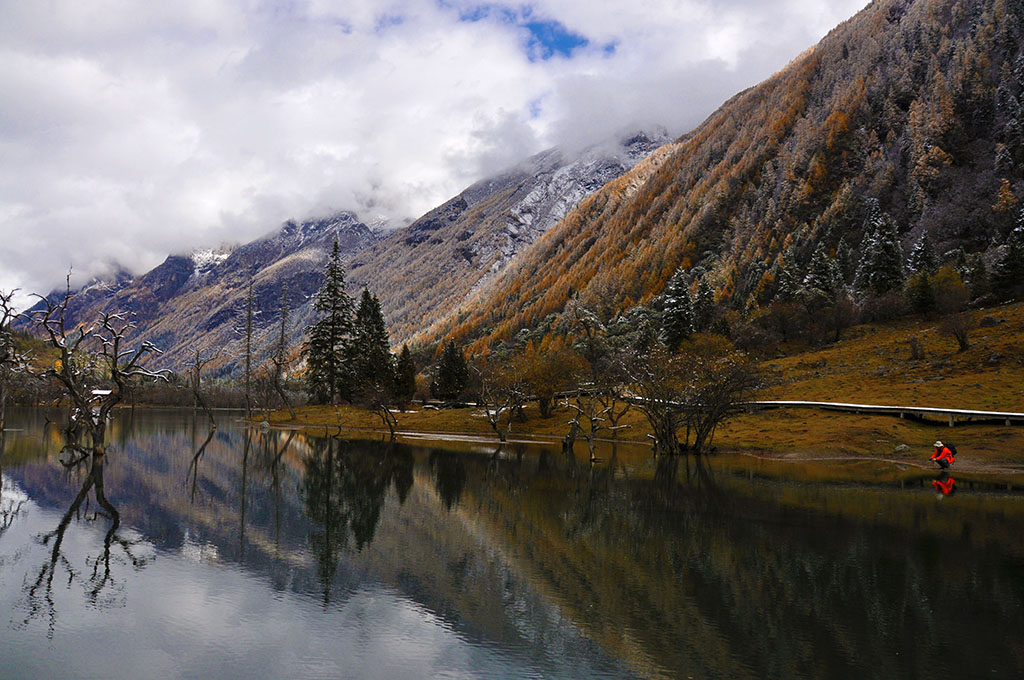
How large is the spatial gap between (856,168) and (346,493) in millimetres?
136920

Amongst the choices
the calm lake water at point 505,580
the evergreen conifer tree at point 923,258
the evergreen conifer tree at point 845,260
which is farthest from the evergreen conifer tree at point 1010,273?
the calm lake water at point 505,580

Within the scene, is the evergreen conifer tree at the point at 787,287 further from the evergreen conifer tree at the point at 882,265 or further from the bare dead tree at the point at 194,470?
the bare dead tree at the point at 194,470

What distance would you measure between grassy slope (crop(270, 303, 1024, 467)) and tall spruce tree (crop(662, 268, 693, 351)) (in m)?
11.3

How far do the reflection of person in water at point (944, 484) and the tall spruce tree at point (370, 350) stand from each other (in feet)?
194

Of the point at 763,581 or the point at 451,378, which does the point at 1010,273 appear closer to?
the point at 451,378

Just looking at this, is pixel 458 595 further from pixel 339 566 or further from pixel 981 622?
pixel 981 622

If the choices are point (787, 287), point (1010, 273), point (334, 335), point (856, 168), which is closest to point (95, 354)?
point (334, 335)

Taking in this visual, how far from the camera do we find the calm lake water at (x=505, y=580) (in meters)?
12.0

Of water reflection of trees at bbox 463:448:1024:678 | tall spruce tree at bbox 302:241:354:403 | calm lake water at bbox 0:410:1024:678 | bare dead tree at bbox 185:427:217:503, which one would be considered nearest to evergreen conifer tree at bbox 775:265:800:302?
tall spruce tree at bbox 302:241:354:403

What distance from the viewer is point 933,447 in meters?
46.6

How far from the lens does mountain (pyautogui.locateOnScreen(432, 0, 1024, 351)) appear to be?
113m

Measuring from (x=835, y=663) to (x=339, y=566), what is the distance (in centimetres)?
1191

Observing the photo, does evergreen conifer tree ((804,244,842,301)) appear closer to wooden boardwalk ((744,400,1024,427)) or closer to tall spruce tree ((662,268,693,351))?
tall spruce tree ((662,268,693,351))

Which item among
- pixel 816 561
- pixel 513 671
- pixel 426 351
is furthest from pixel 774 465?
pixel 426 351
